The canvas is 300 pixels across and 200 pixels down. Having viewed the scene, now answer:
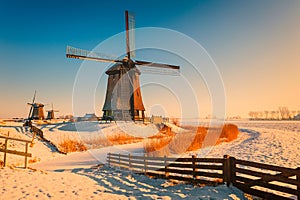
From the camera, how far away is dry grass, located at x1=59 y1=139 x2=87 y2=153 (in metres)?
16.9

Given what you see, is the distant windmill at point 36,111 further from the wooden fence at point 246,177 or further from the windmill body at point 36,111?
the wooden fence at point 246,177

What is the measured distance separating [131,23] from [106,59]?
259 inches

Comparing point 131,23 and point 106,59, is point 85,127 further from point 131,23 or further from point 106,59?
point 131,23

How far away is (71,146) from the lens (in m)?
17.4

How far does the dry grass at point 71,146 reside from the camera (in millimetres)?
16922

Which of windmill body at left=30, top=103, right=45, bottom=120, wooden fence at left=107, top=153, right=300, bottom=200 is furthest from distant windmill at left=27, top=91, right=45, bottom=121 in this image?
wooden fence at left=107, top=153, right=300, bottom=200

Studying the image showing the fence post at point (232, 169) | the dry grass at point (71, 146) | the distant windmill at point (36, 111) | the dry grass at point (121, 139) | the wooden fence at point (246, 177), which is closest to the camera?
the wooden fence at point (246, 177)

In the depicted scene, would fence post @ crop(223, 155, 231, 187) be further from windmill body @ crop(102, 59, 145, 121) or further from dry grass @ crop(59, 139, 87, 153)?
windmill body @ crop(102, 59, 145, 121)

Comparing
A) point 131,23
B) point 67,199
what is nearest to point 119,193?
point 67,199

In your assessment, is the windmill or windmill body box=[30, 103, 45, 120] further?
windmill body box=[30, 103, 45, 120]

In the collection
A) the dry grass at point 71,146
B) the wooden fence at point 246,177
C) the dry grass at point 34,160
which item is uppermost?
the wooden fence at point 246,177

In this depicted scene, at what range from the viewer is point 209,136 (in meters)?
20.4

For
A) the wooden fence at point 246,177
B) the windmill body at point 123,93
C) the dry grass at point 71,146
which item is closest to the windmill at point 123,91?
the windmill body at point 123,93

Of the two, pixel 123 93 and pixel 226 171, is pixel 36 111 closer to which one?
pixel 123 93
